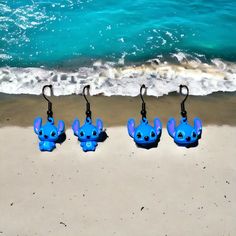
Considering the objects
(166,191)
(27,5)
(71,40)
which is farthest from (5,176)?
(27,5)

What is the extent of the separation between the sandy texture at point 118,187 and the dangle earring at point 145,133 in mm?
210

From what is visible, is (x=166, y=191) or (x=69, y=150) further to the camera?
(x=69, y=150)

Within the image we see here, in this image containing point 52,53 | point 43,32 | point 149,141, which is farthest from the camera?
point 43,32

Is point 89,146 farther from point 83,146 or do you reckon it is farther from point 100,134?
point 100,134

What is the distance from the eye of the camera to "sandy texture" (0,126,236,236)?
7.80m

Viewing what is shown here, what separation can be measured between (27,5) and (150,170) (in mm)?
12659

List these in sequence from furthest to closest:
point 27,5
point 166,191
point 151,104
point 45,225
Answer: point 27,5, point 151,104, point 166,191, point 45,225

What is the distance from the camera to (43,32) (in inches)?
645

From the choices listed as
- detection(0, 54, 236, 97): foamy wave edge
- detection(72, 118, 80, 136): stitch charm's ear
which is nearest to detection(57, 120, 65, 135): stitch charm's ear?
detection(72, 118, 80, 136): stitch charm's ear

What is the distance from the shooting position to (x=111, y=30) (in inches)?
650

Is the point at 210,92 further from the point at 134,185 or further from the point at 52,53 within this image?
the point at 52,53

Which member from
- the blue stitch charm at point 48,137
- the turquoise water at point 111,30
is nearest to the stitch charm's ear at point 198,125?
the blue stitch charm at point 48,137

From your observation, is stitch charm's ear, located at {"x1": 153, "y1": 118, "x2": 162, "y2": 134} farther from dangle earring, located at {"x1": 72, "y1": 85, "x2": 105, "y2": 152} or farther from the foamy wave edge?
the foamy wave edge

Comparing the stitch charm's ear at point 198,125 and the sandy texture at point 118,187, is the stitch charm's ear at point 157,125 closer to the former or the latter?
the sandy texture at point 118,187
